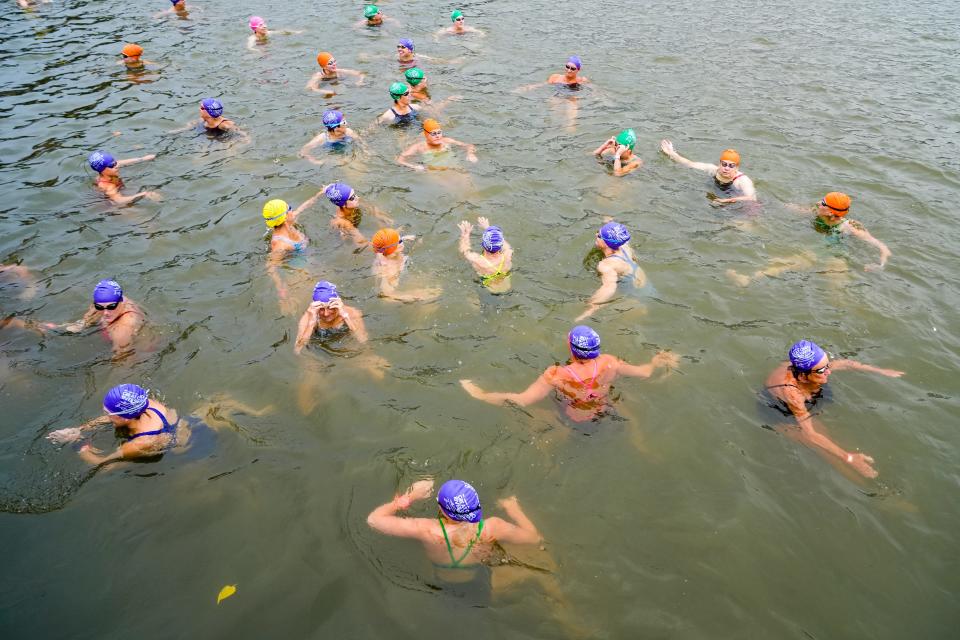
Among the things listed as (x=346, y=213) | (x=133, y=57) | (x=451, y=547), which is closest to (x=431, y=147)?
(x=346, y=213)

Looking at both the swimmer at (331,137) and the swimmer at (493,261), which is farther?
the swimmer at (331,137)

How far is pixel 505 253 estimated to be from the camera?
9.38m

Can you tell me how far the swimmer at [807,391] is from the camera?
21.1 ft

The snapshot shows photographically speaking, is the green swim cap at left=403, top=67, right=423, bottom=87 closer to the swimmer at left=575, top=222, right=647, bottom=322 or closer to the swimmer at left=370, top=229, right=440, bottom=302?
the swimmer at left=370, top=229, right=440, bottom=302

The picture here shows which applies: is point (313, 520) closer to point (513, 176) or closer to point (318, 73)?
point (513, 176)

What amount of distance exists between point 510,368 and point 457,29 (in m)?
16.6

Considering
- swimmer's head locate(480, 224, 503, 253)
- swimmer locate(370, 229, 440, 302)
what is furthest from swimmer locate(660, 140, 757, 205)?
swimmer locate(370, 229, 440, 302)

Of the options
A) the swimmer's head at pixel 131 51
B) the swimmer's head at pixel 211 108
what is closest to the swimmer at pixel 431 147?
the swimmer's head at pixel 211 108

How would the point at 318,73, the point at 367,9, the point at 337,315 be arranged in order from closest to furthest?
the point at 337,315
the point at 318,73
the point at 367,9

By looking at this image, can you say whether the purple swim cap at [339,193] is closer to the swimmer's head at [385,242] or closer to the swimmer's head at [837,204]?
the swimmer's head at [385,242]

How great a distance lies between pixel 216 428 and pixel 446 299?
3962 millimetres

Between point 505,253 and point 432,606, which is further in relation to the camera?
point 505,253

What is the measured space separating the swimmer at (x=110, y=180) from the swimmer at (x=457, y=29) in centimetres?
1227

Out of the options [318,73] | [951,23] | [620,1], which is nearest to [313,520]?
[318,73]
